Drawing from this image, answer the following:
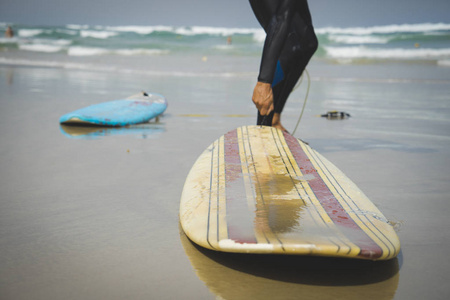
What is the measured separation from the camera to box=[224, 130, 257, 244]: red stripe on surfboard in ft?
4.03

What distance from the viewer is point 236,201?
4.91 ft

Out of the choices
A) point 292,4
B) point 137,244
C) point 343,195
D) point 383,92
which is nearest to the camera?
point 137,244

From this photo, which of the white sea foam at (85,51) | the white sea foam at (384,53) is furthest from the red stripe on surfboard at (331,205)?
→ the white sea foam at (85,51)

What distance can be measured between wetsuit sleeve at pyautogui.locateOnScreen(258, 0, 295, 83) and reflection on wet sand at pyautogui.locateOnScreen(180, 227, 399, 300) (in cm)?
130

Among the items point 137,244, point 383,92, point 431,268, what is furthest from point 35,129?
point 383,92

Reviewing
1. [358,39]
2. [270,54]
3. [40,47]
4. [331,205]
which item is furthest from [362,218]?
[358,39]

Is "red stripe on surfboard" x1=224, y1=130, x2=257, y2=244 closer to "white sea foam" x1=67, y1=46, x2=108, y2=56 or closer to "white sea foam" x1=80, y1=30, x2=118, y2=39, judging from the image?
"white sea foam" x1=67, y1=46, x2=108, y2=56

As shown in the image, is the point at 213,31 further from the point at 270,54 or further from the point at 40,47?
the point at 270,54

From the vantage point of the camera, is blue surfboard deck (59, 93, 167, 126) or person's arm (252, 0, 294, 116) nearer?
person's arm (252, 0, 294, 116)

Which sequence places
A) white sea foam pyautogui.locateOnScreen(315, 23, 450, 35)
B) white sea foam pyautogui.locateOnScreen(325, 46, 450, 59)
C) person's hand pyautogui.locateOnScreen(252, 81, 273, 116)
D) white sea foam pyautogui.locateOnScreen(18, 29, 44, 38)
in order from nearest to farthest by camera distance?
person's hand pyautogui.locateOnScreen(252, 81, 273, 116), white sea foam pyautogui.locateOnScreen(325, 46, 450, 59), white sea foam pyautogui.locateOnScreen(18, 29, 44, 38), white sea foam pyautogui.locateOnScreen(315, 23, 450, 35)

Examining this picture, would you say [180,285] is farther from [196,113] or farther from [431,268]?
[196,113]

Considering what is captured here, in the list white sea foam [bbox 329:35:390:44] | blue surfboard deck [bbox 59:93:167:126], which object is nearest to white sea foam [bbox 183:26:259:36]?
white sea foam [bbox 329:35:390:44]

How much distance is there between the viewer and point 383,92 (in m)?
7.44

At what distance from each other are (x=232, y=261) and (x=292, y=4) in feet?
5.59
